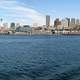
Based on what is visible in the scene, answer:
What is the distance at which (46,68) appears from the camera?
1278 inches

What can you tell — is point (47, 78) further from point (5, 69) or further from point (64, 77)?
point (5, 69)

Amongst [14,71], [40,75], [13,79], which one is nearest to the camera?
[13,79]

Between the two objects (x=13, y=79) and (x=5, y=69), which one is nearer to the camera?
(x=13, y=79)

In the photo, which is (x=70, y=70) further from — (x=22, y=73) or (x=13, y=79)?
(x=13, y=79)

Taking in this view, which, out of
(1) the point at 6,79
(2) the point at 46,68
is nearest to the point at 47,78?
(1) the point at 6,79

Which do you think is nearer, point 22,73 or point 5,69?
point 22,73

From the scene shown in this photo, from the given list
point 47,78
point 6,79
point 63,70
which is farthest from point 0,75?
point 63,70

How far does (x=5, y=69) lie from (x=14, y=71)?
1.85 metres

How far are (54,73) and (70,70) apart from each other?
254 centimetres

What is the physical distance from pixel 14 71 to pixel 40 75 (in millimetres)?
3724

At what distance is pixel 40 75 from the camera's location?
27.8m

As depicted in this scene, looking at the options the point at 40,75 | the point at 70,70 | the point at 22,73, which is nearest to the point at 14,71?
the point at 22,73

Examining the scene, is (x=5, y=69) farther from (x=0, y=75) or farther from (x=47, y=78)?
(x=47, y=78)

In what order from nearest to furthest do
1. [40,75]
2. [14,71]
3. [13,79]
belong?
[13,79] → [40,75] → [14,71]
